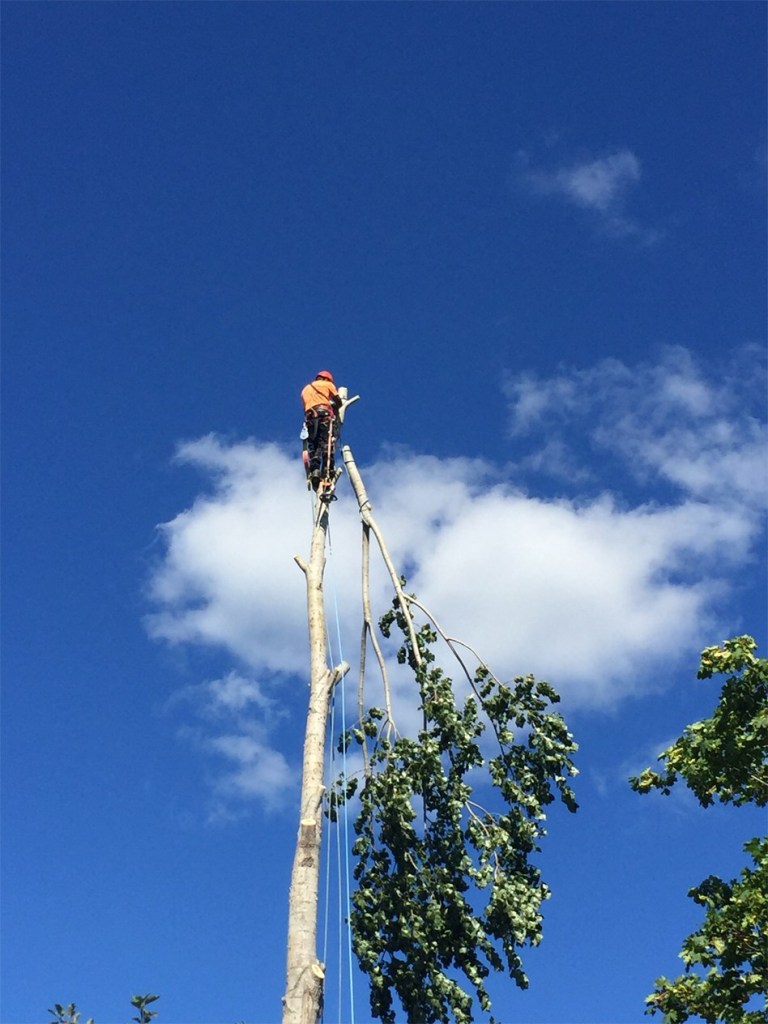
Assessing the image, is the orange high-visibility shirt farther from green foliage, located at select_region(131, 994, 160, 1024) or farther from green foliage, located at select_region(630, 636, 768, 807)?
green foliage, located at select_region(131, 994, 160, 1024)

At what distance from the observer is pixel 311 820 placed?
772cm

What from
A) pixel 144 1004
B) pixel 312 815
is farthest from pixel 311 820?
pixel 144 1004

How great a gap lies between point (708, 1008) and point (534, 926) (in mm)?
1304

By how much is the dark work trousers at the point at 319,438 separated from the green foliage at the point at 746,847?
12.0 ft

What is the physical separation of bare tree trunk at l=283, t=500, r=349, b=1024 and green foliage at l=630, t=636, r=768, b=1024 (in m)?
2.69

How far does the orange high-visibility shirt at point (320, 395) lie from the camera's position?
10.1m

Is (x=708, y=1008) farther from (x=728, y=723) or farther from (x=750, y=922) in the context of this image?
(x=728, y=723)

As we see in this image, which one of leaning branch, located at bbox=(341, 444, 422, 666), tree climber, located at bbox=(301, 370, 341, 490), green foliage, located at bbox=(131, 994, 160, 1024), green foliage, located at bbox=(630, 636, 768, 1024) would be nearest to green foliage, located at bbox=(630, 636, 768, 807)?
green foliage, located at bbox=(630, 636, 768, 1024)

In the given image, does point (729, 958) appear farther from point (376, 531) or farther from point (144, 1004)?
point (144, 1004)

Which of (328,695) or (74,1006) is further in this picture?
(74,1006)

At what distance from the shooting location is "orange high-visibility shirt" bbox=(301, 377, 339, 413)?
10.1 meters

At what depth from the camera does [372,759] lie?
28.4 feet

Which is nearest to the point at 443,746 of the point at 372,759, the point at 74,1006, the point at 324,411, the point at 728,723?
the point at 372,759

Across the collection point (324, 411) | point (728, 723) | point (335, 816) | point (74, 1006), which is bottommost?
point (335, 816)
